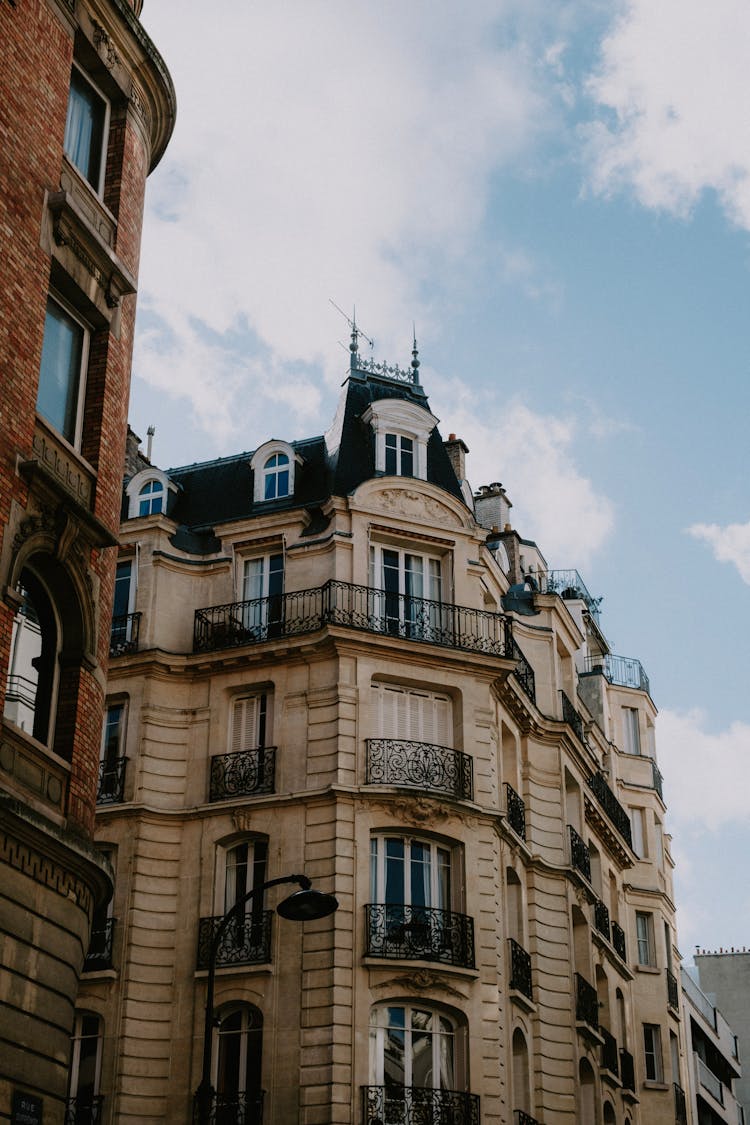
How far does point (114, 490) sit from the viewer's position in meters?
17.3

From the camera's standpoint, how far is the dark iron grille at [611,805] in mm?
37878

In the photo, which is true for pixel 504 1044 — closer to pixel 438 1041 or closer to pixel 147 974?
pixel 438 1041

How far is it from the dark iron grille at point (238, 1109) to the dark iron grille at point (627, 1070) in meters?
13.4

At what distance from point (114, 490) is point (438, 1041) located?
43.7 feet

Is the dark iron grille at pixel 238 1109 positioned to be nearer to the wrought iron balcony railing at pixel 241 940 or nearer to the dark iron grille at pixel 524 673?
the wrought iron balcony railing at pixel 241 940

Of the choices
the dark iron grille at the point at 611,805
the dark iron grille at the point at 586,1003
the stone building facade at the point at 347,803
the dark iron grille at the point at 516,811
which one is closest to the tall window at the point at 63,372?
the stone building facade at the point at 347,803

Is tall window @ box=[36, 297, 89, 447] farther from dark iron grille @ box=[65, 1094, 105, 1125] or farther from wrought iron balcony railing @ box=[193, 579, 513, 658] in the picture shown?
dark iron grille @ box=[65, 1094, 105, 1125]

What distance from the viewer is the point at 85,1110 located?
25.9m

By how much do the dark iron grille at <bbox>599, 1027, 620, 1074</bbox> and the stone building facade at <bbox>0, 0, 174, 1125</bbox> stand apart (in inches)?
838

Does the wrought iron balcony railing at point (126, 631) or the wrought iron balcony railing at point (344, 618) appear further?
the wrought iron balcony railing at point (126, 631)

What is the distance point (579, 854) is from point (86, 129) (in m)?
21.2

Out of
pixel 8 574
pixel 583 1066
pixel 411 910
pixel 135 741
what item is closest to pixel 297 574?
pixel 135 741

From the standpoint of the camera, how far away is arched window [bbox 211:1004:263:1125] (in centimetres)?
2548

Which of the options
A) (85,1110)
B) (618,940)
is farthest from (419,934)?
(618,940)
